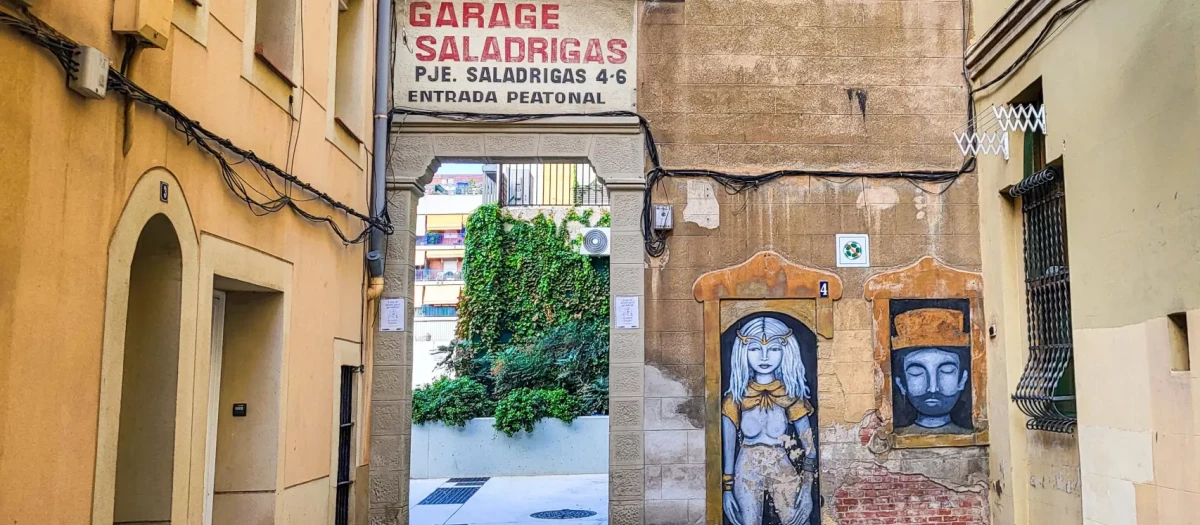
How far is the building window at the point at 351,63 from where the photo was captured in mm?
8211

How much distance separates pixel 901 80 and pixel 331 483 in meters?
6.61

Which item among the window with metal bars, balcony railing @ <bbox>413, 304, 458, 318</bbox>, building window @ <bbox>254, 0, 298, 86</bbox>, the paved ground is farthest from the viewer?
balcony railing @ <bbox>413, 304, 458, 318</bbox>

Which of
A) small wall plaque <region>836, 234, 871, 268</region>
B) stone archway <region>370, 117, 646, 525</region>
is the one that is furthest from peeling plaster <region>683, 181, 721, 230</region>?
small wall plaque <region>836, 234, 871, 268</region>

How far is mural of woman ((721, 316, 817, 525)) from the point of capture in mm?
8578

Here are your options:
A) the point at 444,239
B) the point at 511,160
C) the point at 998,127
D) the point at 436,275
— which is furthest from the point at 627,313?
the point at 444,239

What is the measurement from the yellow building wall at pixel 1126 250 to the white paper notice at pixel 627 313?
3.61 metres

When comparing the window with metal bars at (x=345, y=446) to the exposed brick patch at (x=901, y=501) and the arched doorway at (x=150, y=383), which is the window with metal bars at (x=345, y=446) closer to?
the arched doorway at (x=150, y=383)

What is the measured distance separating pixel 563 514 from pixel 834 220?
4645mm

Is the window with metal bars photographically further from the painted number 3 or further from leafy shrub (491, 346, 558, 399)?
leafy shrub (491, 346, 558, 399)

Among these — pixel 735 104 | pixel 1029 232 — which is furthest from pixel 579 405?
pixel 1029 232

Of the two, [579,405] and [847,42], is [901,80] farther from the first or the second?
[579,405]

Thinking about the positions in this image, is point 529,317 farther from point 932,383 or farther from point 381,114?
point 932,383

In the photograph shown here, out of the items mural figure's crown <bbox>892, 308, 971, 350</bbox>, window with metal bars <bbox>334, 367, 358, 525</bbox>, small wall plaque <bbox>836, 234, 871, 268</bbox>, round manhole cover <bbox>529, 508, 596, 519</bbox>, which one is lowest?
round manhole cover <bbox>529, 508, 596, 519</bbox>

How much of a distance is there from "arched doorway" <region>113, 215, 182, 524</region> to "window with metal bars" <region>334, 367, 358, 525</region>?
3132 mm
